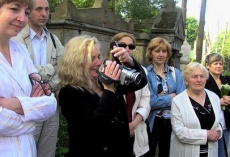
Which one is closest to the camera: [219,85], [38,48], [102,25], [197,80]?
[38,48]

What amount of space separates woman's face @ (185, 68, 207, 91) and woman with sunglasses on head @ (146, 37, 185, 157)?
0.33 metres

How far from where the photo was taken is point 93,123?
2.02m

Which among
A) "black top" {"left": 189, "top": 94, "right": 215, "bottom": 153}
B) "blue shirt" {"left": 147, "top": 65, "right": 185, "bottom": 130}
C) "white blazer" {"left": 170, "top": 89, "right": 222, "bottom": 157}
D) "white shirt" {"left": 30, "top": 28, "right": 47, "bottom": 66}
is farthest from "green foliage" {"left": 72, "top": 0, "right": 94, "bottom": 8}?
"black top" {"left": 189, "top": 94, "right": 215, "bottom": 153}

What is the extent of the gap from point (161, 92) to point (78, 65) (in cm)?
169

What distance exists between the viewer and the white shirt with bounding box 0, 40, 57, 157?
1.67 meters

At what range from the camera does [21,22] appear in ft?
5.86

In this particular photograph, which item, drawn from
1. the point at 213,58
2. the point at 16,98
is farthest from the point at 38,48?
the point at 213,58

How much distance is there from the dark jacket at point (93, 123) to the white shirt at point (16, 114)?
0.26m

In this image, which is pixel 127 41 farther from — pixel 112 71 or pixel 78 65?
pixel 112 71

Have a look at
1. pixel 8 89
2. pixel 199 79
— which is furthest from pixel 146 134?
pixel 8 89

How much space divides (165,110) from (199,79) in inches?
24.1

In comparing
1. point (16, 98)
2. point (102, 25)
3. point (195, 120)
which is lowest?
point (195, 120)

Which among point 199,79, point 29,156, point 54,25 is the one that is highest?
point 54,25

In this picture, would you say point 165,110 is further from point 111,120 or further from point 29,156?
point 29,156
